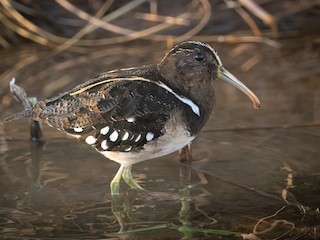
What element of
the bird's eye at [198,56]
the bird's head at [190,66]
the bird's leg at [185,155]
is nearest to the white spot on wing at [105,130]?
the bird's head at [190,66]

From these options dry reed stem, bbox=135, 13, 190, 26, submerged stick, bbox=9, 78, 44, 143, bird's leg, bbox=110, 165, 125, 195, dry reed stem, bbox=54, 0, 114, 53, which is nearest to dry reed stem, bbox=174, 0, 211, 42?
dry reed stem, bbox=135, 13, 190, 26

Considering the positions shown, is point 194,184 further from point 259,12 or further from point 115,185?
point 259,12

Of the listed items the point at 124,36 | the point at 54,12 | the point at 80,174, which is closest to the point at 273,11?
the point at 124,36

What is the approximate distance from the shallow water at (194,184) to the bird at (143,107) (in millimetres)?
258

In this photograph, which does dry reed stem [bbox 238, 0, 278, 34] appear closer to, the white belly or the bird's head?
the bird's head

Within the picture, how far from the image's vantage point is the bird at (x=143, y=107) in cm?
347

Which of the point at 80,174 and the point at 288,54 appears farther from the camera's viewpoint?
the point at 288,54

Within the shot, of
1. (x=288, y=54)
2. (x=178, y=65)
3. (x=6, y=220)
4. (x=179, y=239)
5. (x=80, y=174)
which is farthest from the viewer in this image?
(x=288, y=54)

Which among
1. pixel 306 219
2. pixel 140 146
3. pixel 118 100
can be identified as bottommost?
pixel 306 219

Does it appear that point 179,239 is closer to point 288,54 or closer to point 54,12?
point 288,54

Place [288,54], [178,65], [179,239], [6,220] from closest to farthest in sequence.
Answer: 1. [179,239]
2. [6,220]
3. [178,65]
4. [288,54]

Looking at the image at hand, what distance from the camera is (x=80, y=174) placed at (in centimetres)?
401

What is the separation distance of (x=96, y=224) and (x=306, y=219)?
0.89 meters

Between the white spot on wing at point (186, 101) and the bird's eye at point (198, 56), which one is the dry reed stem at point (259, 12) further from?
Answer: the white spot on wing at point (186, 101)
